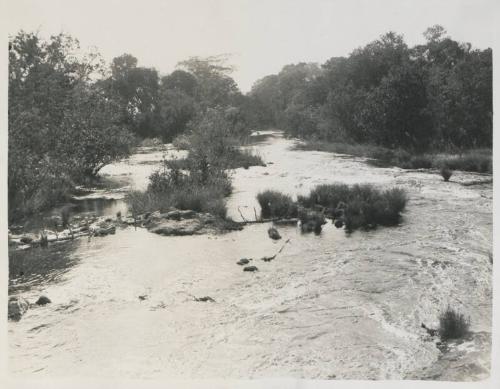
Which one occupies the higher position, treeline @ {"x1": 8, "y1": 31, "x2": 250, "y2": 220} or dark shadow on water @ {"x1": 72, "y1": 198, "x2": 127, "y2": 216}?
treeline @ {"x1": 8, "y1": 31, "x2": 250, "y2": 220}

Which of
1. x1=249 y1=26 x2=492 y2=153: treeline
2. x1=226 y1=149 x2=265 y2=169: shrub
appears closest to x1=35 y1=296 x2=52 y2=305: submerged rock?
x1=249 y1=26 x2=492 y2=153: treeline

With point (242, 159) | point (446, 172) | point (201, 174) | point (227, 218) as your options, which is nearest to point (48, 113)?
point (227, 218)

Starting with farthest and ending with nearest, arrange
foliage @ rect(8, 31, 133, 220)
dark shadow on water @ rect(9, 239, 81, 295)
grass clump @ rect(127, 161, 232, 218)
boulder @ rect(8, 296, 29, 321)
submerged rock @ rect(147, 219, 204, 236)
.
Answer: grass clump @ rect(127, 161, 232, 218), submerged rock @ rect(147, 219, 204, 236), foliage @ rect(8, 31, 133, 220), dark shadow on water @ rect(9, 239, 81, 295), boulder @ rect(8, 296, 29, 321)

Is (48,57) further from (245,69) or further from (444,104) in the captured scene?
(444,104)

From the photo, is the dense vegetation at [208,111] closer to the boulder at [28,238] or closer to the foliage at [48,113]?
the foliage at [48,113]

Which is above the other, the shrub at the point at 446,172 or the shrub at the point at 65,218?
the shrub at the point at 446,172

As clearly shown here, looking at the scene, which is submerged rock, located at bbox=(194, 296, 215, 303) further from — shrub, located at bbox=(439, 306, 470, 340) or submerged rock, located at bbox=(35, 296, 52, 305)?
shrub, located at bbox=(439, 306, 470, 340)

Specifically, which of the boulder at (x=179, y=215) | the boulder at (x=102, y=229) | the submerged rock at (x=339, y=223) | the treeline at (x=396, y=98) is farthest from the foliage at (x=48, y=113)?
the submerged rock at (x=339, y=223)
